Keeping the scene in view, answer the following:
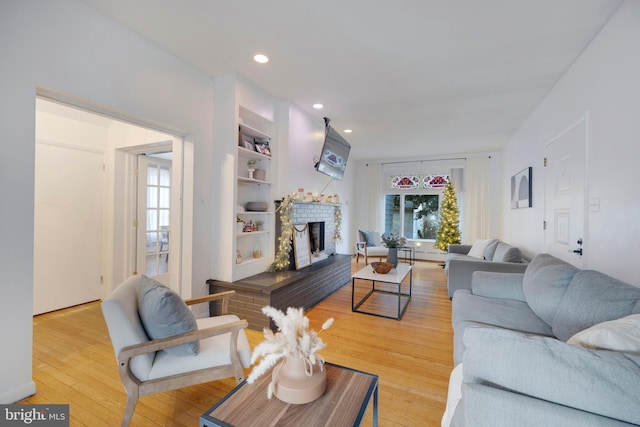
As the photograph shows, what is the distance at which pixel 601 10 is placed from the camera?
6.51 feet

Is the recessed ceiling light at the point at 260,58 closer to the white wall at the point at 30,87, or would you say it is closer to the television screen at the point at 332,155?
the white wall at the point at 30,87

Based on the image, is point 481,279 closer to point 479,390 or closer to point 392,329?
point 392,329

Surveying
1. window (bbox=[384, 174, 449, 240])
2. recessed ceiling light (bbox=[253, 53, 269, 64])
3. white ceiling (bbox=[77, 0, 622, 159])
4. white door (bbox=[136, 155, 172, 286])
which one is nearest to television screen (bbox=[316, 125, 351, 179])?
white ceiling (bbox=[77, 0, 622, 159])

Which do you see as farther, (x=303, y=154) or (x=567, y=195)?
(x=303, y=154)

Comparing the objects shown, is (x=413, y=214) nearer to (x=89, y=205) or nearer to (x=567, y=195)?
(x=567, y=195)

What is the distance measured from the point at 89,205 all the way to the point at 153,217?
72cm

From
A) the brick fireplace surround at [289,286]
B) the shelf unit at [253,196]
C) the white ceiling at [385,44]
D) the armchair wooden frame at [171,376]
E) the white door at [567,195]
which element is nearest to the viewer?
the armchair wooden frame at [171,376]

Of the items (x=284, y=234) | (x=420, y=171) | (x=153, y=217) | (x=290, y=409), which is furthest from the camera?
(x=420, y=171)

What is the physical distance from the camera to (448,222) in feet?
21.0

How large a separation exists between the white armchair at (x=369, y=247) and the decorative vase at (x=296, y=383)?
5.13m

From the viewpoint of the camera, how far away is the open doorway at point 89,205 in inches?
122

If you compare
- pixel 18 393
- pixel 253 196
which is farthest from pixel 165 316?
pixel 253 196

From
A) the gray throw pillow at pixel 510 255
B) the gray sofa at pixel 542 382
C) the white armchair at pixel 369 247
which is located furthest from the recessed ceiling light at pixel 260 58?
the white armchair at pixel 369 247

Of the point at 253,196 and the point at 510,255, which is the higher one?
the point at 253,196
